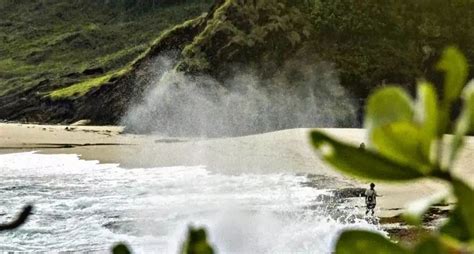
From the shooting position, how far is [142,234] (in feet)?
64.0

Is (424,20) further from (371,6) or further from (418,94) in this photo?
(418,94)

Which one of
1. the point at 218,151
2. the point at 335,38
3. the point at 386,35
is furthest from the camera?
the point at 386,35

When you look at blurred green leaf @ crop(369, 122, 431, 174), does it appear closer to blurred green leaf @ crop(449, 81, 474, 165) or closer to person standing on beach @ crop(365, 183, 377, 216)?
blurred green leaf @ crop(449, 81, 474, 165)

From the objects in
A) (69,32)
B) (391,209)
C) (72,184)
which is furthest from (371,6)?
(69,32)

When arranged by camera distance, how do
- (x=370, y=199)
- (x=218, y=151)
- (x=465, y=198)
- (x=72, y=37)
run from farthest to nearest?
1. (x=72, y=37)
2. (x=218, y=151)
3. (x=370, y=199)
4. (x=465, y=198)

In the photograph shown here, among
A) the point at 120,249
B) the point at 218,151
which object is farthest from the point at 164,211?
the point at 120,249

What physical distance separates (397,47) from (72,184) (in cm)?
3233

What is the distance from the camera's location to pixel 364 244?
569mm

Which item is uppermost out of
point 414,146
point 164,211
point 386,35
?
point 386,35

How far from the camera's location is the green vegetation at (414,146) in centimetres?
53

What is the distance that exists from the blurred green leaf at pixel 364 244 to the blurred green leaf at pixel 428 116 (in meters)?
0.07

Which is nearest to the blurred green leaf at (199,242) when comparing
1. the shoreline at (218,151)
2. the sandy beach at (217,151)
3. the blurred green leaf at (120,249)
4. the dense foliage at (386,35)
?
the blurred green leaf at (120,249)

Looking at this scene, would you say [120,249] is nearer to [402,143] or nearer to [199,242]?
[199,242]

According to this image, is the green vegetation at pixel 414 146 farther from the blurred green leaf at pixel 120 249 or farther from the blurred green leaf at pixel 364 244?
the blurred green leaf at pixel 120 249
